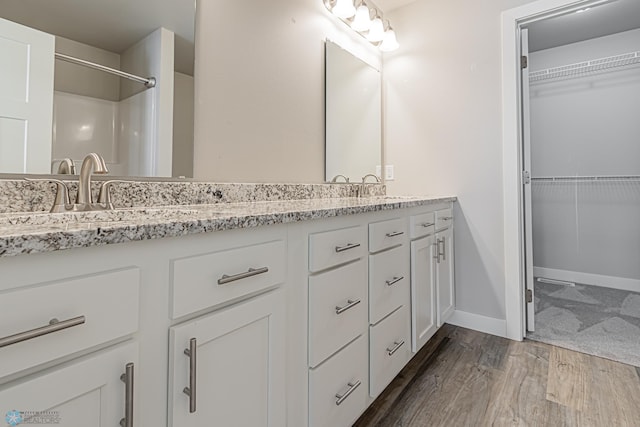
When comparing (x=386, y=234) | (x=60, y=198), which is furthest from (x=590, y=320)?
(x=60, y=198)

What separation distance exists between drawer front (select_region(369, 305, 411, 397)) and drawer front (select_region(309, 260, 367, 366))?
0.12 meters

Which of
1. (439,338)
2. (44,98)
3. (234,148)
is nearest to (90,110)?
(44,98)

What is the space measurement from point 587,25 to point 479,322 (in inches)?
105

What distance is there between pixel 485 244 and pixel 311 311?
5.33 ft

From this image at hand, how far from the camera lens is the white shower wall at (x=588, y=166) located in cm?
297

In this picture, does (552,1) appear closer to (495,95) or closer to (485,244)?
(495,95)

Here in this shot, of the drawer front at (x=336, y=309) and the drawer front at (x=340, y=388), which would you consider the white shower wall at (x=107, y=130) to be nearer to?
the drawer front at (x=336, y=309)

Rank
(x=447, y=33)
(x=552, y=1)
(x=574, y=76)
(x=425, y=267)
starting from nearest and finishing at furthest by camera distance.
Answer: (x=425, y=267) → (x=552, y=1) → (x=447, y=33) → (x=574, y=76)

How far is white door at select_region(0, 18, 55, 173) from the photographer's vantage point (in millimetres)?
900

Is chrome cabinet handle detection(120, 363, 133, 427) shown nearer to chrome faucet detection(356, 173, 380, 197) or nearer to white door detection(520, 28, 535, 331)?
chrome faucet detection(356, 173, 380, 197)

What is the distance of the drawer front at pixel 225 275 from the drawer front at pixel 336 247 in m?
0.12

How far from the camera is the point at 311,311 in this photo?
987 mm

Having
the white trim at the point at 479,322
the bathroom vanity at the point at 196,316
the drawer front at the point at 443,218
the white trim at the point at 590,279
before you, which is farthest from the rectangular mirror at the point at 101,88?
the white trim at the point at 590,279

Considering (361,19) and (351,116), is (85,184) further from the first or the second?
(361,19)
